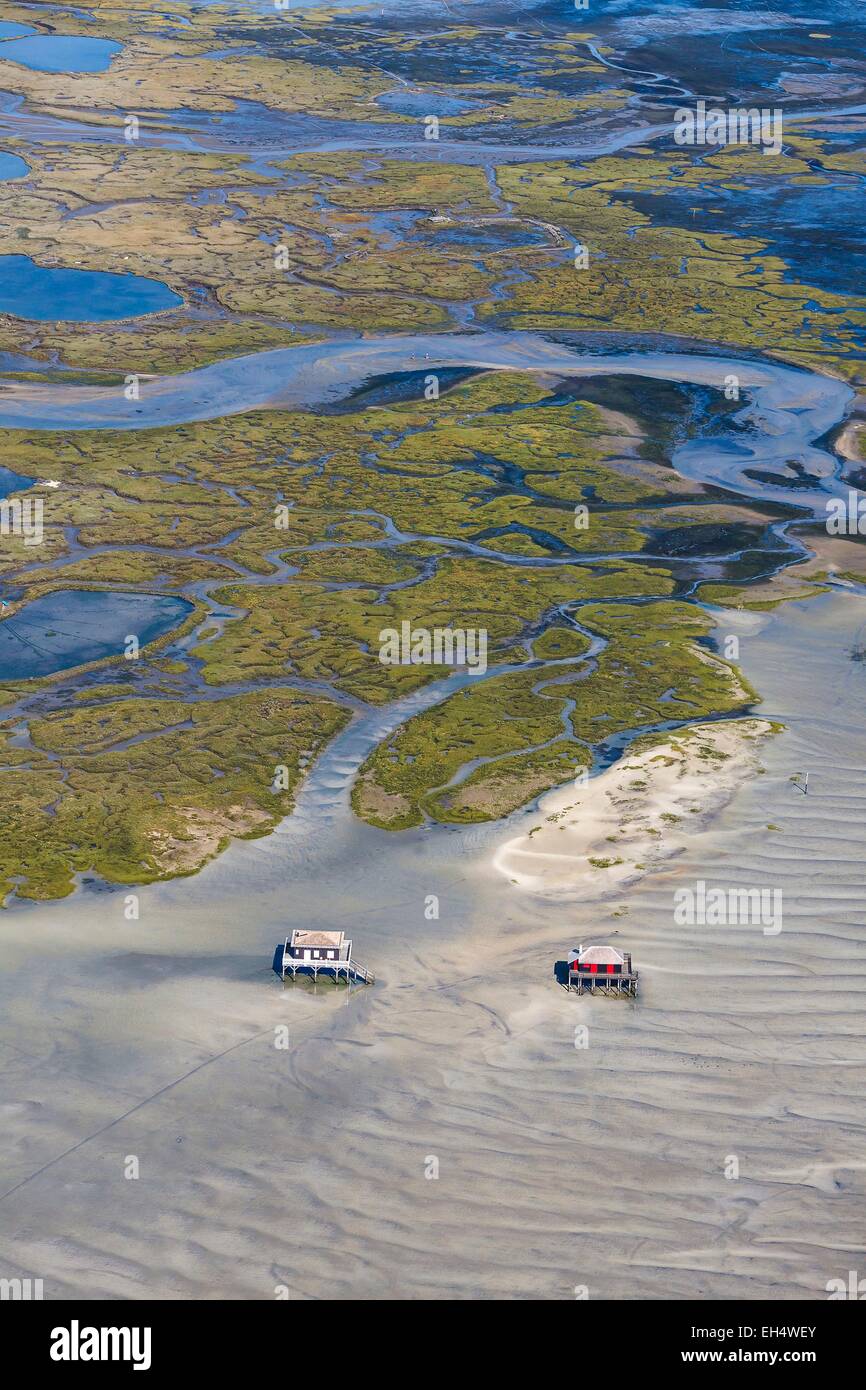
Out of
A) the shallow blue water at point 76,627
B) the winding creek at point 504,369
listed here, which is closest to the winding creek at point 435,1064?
the shallow blue water at point 76,627

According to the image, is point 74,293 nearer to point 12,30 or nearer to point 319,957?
point 319,957

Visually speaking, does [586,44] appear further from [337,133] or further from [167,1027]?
[167,1027]

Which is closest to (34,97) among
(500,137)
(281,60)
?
(281,60)

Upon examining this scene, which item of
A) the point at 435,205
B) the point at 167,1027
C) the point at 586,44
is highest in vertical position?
the point at 586,44

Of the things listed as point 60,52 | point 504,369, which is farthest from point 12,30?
point 504,369

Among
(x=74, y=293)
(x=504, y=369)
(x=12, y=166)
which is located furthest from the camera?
(x=12, y=166)

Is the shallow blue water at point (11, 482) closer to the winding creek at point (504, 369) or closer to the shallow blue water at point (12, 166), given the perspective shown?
the winding creek at point (504, 369)

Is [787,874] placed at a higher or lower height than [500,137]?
lower

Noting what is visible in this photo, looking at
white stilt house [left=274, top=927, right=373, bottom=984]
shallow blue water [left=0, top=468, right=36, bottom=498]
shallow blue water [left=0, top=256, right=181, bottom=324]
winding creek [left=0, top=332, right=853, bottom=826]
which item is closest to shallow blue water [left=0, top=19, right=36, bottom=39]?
shallow blue water [left=0, top=256, right=181, bottom=324]
